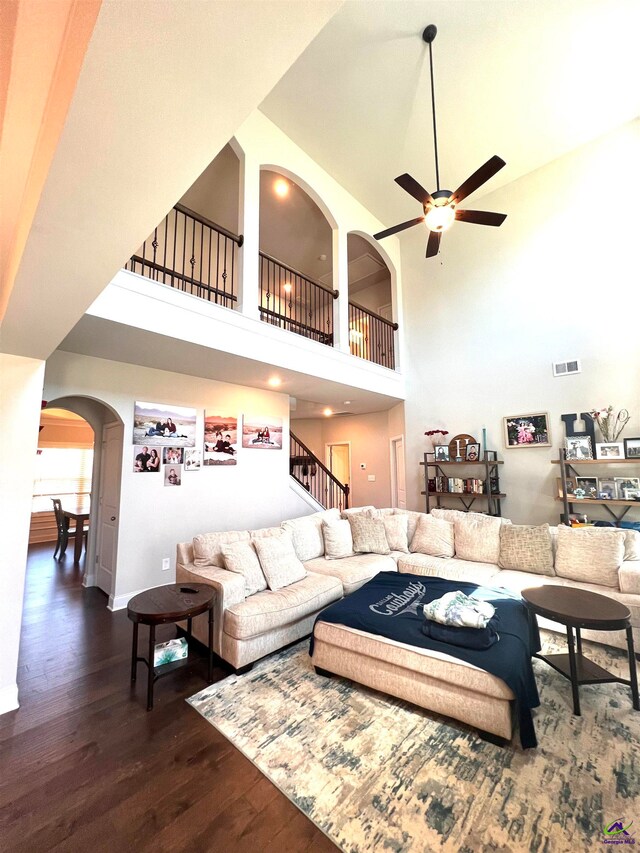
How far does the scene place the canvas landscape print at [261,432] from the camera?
5.51m

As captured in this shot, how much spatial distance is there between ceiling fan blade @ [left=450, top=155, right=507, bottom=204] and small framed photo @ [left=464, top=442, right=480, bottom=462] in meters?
3.54

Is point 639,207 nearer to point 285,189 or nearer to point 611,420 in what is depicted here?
point 611,420

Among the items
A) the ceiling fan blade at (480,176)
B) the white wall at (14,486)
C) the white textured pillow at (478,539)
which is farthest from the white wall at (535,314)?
the white wall at (14,486)

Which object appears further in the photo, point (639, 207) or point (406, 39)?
point (639, 207)

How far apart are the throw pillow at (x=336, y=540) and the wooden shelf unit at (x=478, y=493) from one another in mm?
1996

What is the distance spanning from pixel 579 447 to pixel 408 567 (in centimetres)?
285

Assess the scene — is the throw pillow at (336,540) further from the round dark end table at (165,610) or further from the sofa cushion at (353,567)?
the round dark end table at (165,610)

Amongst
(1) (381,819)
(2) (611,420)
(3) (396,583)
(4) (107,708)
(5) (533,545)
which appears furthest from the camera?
(2) (611,420)

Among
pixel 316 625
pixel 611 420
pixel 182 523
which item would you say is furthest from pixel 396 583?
pixel 611 420

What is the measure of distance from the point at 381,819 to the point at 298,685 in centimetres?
108

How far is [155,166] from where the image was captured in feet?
3.16

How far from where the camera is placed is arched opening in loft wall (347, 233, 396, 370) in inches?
275

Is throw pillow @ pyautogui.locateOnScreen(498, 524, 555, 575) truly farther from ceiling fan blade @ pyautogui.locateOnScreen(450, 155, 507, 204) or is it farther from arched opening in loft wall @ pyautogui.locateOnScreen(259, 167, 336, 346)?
arched opening in loft wall @ pyautogui.locateOnScreen(259, 167, 336, 346)

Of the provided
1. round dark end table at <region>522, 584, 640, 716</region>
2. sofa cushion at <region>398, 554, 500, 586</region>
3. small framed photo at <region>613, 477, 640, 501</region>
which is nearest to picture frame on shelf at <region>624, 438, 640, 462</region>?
small framed photo at <region>613, 477, 640, 501</region>
